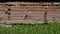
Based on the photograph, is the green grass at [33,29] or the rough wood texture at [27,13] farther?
the rough wood texture at [27,13]

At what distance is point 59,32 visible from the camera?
7.63 meters

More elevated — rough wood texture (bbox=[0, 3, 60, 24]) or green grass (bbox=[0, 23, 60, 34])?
rough wood texture (bbox=[0, 3, 60, 24])

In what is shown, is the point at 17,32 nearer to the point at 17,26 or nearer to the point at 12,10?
the point at 17,26

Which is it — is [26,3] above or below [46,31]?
above

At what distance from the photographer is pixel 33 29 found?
7910 mm

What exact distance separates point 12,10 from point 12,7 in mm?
109

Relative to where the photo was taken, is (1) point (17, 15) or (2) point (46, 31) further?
(1) point (17, 15)

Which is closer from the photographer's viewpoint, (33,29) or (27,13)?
(33,29)

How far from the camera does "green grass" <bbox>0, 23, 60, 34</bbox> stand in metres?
7.62

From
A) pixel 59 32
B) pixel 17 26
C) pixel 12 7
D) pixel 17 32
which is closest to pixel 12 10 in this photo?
pixel 12 7

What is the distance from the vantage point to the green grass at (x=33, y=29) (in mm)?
7621

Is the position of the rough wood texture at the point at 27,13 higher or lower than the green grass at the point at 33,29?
higher

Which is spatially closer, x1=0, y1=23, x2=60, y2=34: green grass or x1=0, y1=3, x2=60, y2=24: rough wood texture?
x1=0, y1=23, x2=60, y2=34: green grass

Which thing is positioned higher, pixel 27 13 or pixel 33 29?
pixel 27 13
